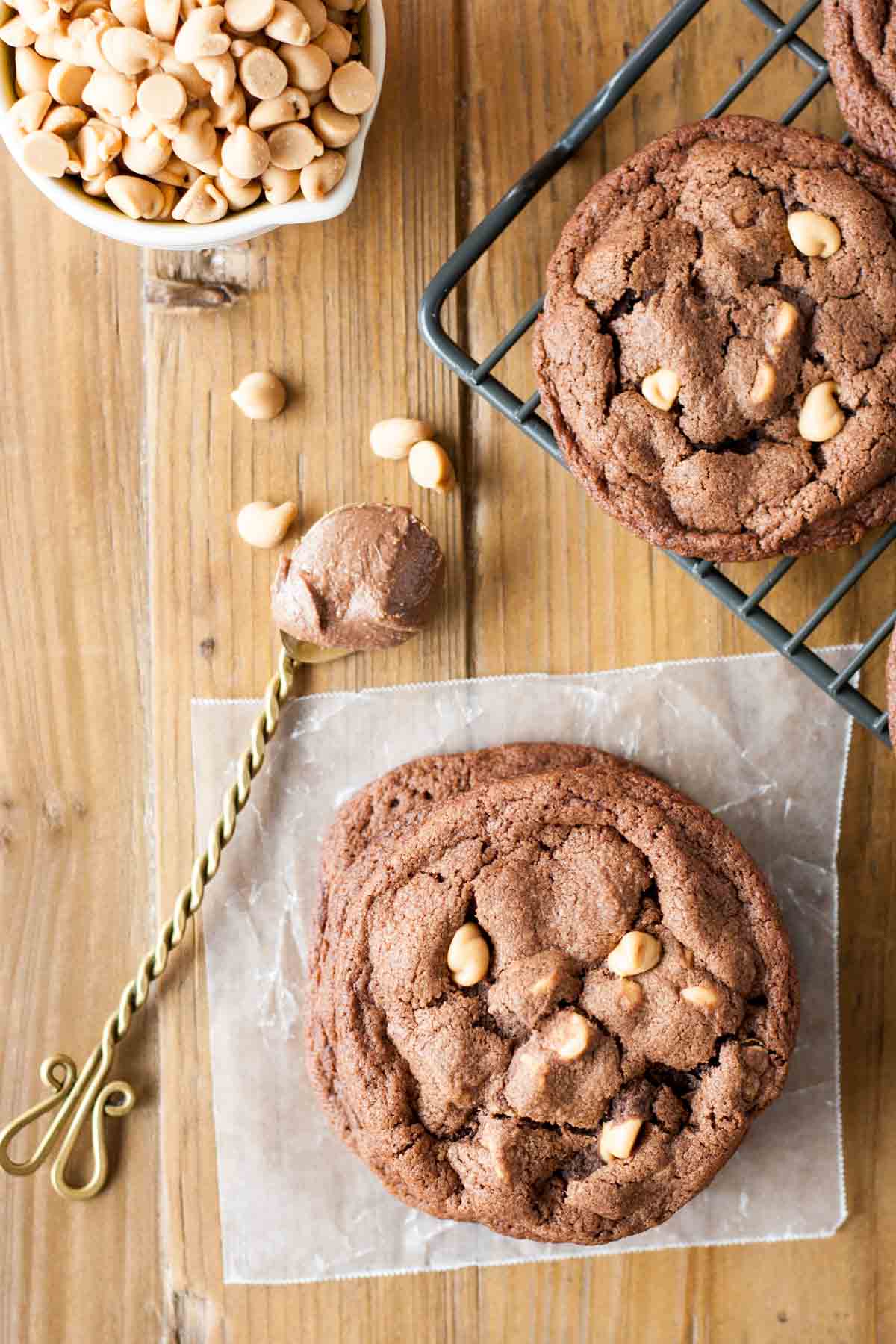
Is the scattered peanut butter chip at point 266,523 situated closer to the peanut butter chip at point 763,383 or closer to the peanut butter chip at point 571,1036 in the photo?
the peanut butter chip at point 763,383

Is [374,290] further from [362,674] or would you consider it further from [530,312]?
[362,674]

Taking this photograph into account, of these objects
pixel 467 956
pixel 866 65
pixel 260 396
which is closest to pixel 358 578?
pixel 260 396

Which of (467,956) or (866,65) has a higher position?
(866,65)

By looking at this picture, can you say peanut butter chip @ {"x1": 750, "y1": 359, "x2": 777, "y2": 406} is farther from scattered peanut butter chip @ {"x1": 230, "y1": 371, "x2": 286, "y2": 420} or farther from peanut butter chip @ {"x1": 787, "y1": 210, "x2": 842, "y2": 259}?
scattered peanut butter chip @ {"x1": 230, "y1": 371, "x2": 286, "y2": 420}

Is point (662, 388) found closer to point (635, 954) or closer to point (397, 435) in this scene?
point (397, 435)

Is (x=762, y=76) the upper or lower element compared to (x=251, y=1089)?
upper

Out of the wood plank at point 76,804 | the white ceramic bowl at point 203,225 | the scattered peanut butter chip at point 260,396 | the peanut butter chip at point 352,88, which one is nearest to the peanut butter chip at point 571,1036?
the wood plank at point 76,804

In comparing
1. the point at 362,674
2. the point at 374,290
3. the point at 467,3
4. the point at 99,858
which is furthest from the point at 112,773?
the point at 467,3
